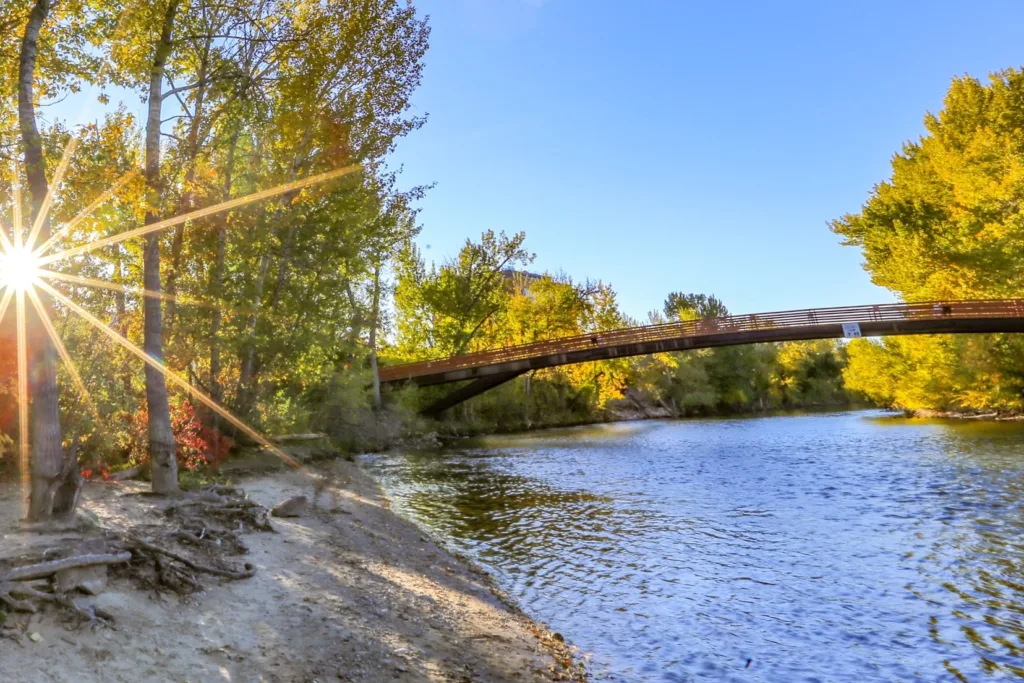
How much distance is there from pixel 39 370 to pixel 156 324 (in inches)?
131

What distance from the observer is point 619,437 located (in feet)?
130

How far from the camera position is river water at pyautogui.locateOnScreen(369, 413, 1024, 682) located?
6582 millimetres

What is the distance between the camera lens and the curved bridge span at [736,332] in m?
30.9

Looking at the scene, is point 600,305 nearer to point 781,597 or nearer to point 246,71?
point 246,71

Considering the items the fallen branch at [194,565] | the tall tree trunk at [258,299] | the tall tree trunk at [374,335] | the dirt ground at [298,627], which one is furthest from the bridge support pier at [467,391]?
the fallen branch at [194,565]

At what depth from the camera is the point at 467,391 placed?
139ft

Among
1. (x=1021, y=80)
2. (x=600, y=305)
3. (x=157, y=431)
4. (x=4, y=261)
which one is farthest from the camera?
(x=600, y=305)

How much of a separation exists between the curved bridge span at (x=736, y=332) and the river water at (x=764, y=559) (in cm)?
1173

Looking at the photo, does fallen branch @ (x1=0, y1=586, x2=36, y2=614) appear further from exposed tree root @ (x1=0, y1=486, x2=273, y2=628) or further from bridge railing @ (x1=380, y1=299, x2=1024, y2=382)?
bridge railing @ (x1=380, y1=299, x2=1024, y2=382)

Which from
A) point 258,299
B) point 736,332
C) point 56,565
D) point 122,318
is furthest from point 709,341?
point 56,565

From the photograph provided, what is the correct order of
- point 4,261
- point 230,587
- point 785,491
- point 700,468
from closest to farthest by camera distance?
point 230,587 < point 4,261 < point 785,491 < point 700,468

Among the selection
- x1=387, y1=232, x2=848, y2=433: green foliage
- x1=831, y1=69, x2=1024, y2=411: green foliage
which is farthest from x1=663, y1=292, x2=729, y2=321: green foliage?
x1=831, y1=69, x2=1024, y2=411: green foliage

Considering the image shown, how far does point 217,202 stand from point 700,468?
18758 millimetres

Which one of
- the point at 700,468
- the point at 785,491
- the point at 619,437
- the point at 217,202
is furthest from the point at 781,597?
the point at 619,437
